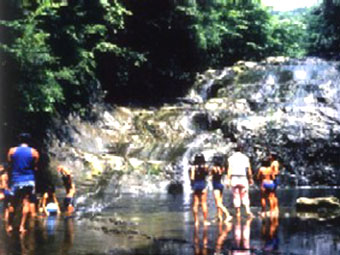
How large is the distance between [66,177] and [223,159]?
10.5 m

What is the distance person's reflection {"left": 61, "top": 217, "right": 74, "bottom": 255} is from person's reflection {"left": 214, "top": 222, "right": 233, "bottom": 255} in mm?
2381

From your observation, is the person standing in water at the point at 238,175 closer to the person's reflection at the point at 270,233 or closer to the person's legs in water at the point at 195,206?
the person's reflection at the point at 270,233

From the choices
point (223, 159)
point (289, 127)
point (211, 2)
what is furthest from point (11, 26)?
point (211, 2)

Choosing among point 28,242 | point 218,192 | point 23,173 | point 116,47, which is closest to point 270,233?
point 218,192

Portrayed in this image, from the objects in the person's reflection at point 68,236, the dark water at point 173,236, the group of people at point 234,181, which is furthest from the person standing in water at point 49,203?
the group of people at point 234,181

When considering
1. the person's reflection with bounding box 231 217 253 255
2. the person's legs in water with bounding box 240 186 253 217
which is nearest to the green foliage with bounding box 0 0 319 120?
the person's legs in water with bounding box 240 186 253 217

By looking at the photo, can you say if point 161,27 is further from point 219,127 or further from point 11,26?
point 11,26

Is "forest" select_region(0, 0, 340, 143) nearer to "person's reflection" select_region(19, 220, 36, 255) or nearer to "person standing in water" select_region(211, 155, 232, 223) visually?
"person standing in water" select_region(211, 155, 232, 223)

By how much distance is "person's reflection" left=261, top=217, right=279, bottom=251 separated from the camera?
10086mm

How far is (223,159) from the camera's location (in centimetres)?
2591

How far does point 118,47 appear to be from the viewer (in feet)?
108

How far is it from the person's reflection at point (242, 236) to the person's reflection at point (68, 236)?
2.65m

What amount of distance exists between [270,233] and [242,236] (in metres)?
0.79

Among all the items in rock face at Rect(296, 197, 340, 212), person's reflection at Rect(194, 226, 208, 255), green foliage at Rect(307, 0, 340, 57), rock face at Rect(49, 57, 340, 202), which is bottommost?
person's reflection at Rect(194, 226, 208, 255)
